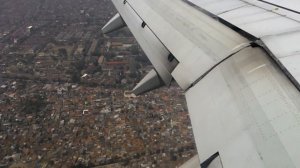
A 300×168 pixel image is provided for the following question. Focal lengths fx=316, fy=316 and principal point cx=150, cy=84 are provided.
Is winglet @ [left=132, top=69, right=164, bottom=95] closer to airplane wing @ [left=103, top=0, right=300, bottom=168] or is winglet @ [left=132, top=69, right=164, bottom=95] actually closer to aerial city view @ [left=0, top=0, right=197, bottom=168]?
airplane wing @ [left=103, top=0, right=300, bottom=168]

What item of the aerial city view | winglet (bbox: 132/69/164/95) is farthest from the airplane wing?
the aerial city view

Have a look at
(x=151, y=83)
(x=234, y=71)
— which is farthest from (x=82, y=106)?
(x=234, y=71)

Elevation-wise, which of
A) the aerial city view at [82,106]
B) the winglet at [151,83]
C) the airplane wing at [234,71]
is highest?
the airplane wing at [234,71]

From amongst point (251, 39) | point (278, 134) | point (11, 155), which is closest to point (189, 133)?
point (11, 155)

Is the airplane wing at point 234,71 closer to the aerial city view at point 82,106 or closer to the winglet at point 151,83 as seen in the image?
the winglet at point 151,83

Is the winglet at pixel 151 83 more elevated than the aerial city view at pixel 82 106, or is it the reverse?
the winglet at pixel 151 83

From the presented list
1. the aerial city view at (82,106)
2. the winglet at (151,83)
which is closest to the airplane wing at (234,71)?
the winglet at (151,83)
